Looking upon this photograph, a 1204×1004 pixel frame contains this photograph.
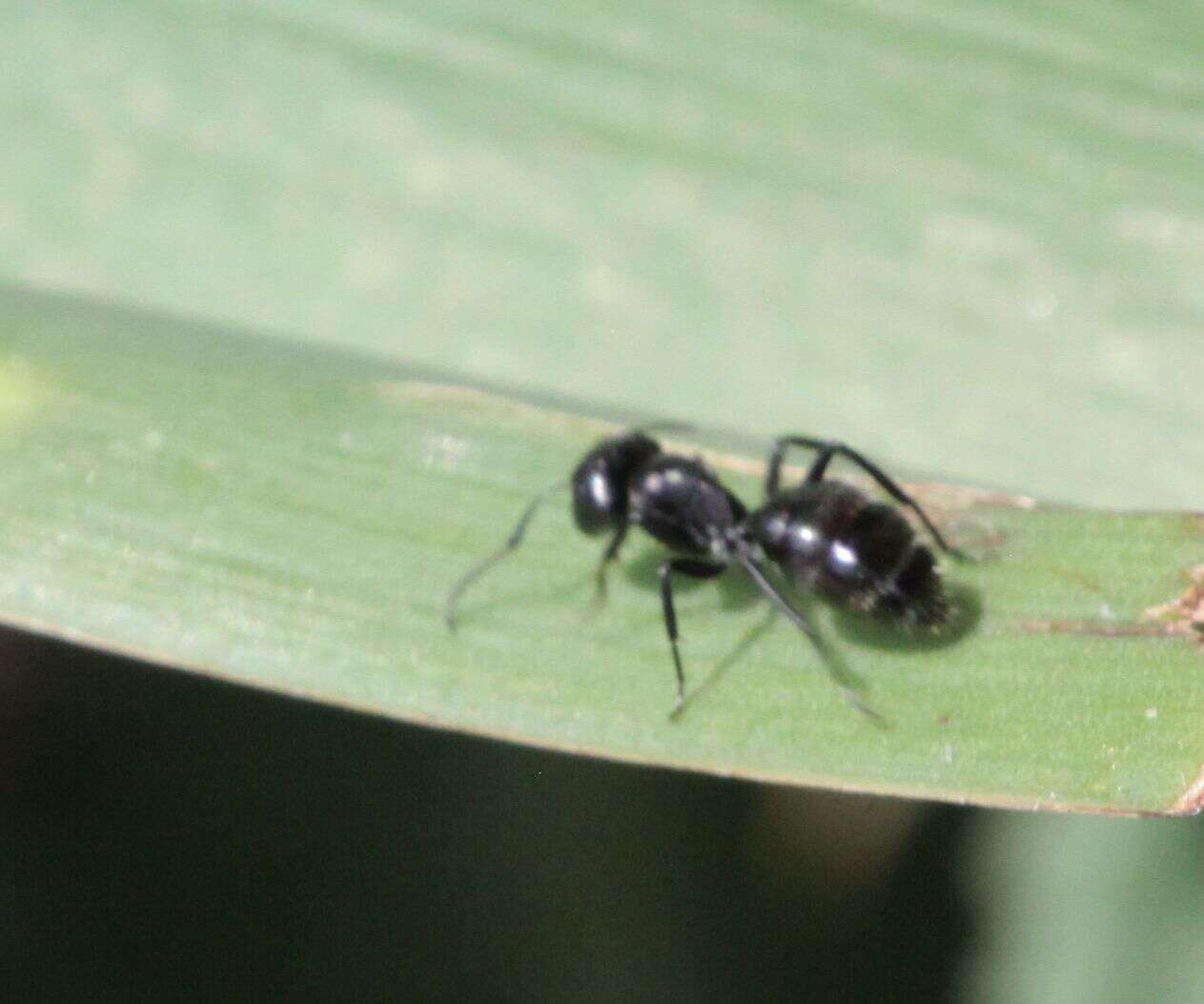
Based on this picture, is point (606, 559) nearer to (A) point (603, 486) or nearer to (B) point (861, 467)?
Answer: (A) point (603, 486)

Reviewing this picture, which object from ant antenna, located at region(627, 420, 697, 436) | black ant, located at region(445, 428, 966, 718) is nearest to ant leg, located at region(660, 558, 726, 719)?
black ant, located at region(445, 428, 966, 718)

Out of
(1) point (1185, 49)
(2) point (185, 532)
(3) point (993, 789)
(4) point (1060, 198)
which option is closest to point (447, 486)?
(2) point (185, 532)

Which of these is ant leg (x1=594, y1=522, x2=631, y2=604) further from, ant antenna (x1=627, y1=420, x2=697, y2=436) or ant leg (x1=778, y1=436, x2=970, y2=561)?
ant leg (x1=778, y1=436, x2=970, y2=561)

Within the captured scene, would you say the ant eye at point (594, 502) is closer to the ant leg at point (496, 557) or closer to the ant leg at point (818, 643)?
the ant leg at point (496, 557)

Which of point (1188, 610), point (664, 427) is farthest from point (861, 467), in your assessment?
point (1188, 610)

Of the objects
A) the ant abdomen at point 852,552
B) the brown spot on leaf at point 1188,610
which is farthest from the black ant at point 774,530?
the brown spot on leaf at point 1188,610

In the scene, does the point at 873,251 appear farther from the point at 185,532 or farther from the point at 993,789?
the point at 185,532
